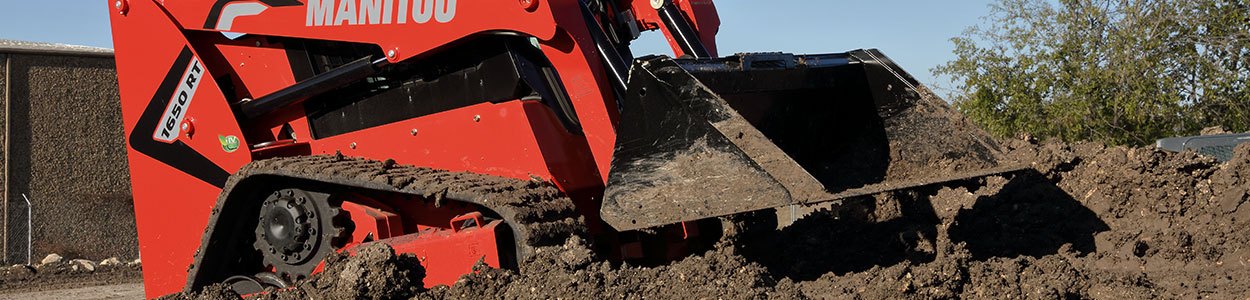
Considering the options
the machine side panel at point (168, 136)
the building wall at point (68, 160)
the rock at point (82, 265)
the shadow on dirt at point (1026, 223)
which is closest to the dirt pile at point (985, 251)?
the shadow on dirt at point (1026, 223)

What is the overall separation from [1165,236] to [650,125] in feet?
8.68

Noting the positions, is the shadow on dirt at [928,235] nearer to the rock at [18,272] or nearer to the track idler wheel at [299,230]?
the track idler wheel at [299,230]

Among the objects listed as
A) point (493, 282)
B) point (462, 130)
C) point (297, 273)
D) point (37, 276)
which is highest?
point (462, 130)

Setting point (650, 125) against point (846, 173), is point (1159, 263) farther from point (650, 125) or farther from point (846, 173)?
point (650, 125)

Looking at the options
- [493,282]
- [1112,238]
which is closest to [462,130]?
[493,282]

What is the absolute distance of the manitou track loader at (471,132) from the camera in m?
4.85

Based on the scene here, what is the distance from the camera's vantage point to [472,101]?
5.69 m

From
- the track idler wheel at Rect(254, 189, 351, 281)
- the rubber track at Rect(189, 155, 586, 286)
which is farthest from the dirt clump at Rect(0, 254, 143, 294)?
the rubber track at Rect(189, 155, 586, 286)

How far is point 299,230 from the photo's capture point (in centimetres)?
597

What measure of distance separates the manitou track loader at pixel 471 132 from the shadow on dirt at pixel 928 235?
500 mm

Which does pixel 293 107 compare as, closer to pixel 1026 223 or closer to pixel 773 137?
pixel 773 137

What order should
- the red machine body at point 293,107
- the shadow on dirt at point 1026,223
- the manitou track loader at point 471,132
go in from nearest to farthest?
the manitou track loader at point 471,132 < the red machine body at point 293,107 < the shadow on dirt at point 1026,223

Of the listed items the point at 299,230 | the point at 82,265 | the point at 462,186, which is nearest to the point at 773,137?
the point at 462,186

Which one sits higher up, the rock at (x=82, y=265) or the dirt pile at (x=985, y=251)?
the dirt pile at (x=985, y=251)
